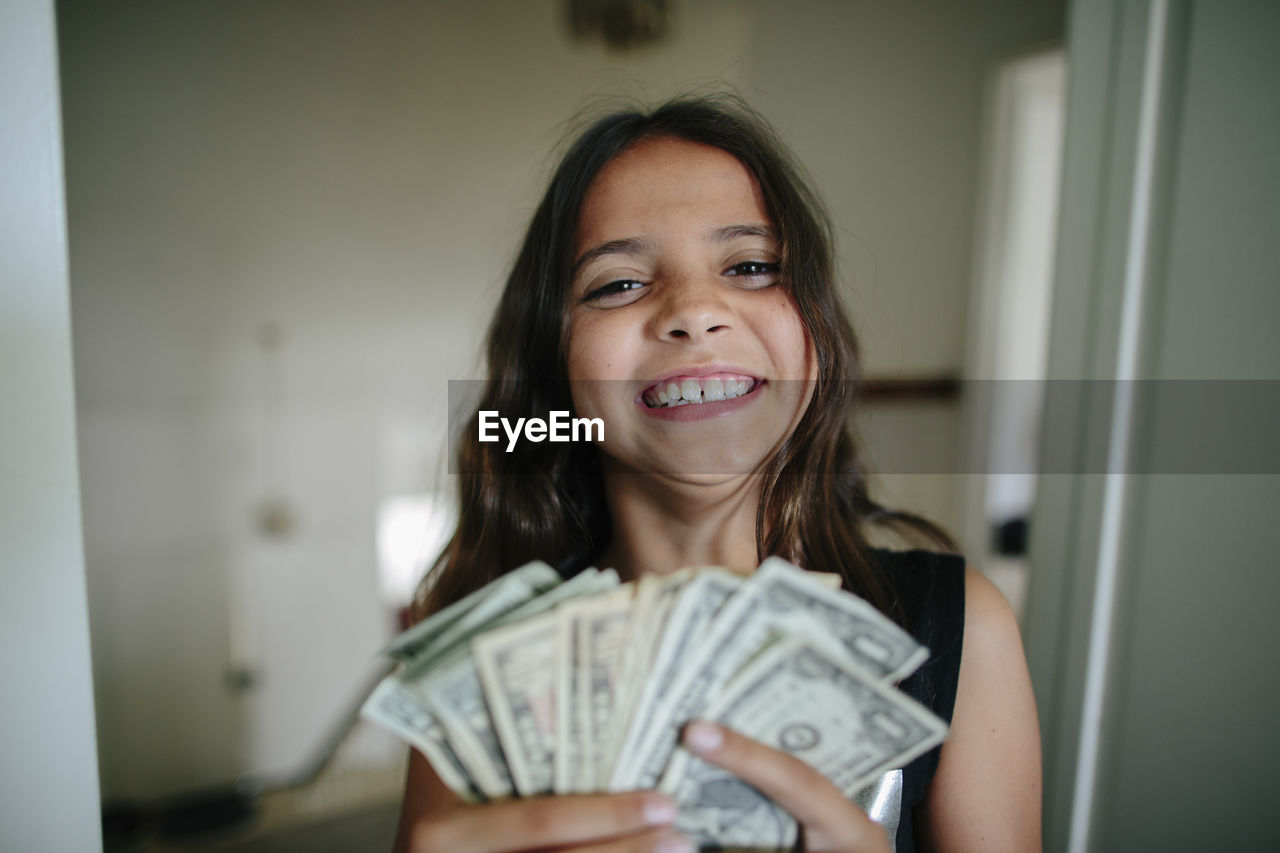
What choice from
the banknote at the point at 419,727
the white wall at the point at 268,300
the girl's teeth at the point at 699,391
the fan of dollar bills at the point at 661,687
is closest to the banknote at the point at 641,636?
the fan of dollar bills at the point at 661,687

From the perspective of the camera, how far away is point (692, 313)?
0.51 metres

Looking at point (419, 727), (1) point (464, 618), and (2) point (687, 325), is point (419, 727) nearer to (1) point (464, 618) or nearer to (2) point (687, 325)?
(1) point (464, 618)

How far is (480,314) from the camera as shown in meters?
2.31

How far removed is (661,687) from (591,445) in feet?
1.28

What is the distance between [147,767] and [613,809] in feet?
8.47

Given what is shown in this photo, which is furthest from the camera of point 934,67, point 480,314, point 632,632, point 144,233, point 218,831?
point 480,314

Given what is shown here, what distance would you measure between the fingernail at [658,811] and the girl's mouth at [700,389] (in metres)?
0.30

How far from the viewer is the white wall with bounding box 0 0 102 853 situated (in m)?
0.40

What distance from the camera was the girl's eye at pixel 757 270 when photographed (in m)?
0.57

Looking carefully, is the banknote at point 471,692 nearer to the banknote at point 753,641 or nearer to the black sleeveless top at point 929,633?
the banknote at point 753,641

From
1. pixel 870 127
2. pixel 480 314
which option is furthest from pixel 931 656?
pixel 480 314

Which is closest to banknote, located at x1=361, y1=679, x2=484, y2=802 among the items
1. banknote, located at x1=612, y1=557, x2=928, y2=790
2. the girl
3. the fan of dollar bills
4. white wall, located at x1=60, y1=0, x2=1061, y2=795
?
the fan of dollar bills

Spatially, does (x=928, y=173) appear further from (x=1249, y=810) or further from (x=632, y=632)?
(x=632, y=632)

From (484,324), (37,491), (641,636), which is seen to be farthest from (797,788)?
(484,324)
